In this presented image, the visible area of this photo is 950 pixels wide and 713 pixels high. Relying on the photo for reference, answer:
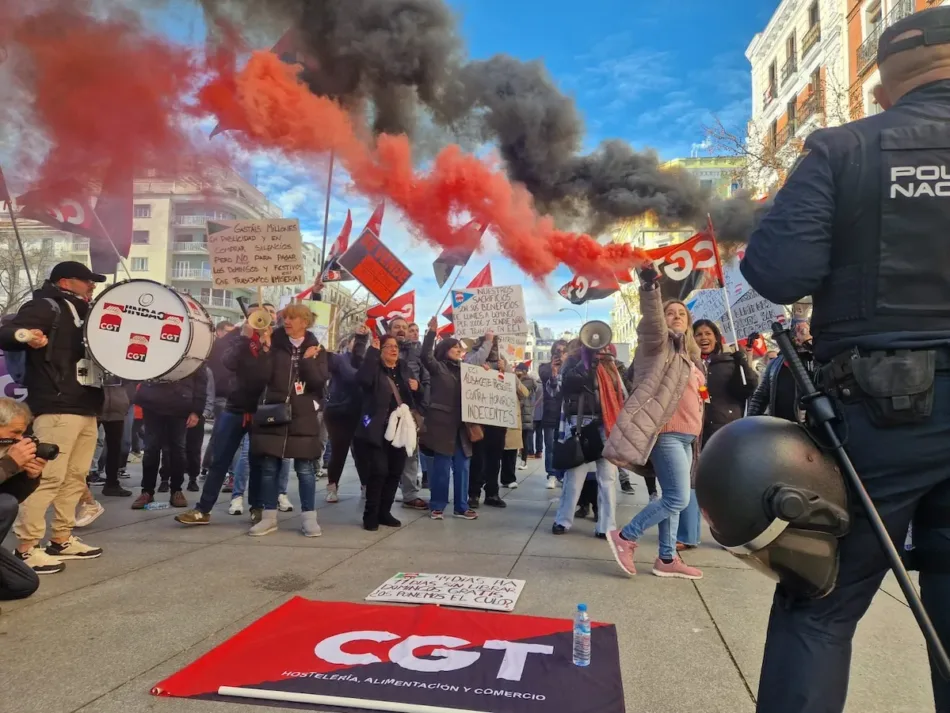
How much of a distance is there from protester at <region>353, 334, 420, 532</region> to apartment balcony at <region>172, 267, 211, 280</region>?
143ft

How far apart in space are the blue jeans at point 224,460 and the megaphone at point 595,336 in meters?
3.26

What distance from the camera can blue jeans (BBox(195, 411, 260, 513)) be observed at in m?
5.89

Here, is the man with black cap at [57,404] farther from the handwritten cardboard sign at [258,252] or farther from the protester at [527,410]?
the protester at [527,410]

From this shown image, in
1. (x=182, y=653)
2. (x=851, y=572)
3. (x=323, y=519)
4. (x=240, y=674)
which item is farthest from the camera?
(x=323, y=519)

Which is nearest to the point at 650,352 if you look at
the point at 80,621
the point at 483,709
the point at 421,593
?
the point at 421,593

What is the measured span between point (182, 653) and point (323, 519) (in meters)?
3.46

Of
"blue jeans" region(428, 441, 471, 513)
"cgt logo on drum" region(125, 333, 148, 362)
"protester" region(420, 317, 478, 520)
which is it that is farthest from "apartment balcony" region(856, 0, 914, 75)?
"cgt logo on drum" region(125, 333, 148, 362)

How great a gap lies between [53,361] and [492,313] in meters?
5.25

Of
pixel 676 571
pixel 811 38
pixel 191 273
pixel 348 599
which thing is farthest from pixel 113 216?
pixel 191 273

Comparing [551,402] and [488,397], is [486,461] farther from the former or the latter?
[551,402]

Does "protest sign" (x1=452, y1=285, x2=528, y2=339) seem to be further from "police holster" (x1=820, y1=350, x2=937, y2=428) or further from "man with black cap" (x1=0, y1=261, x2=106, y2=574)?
"police holster" (x1=820, y1=350, x2=937, y2=428)

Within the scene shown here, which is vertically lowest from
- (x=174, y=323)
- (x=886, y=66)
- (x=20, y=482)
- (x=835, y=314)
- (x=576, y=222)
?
(x=20, y=482)

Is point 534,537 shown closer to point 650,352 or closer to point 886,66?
point 650,352

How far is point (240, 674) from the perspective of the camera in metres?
2.63
